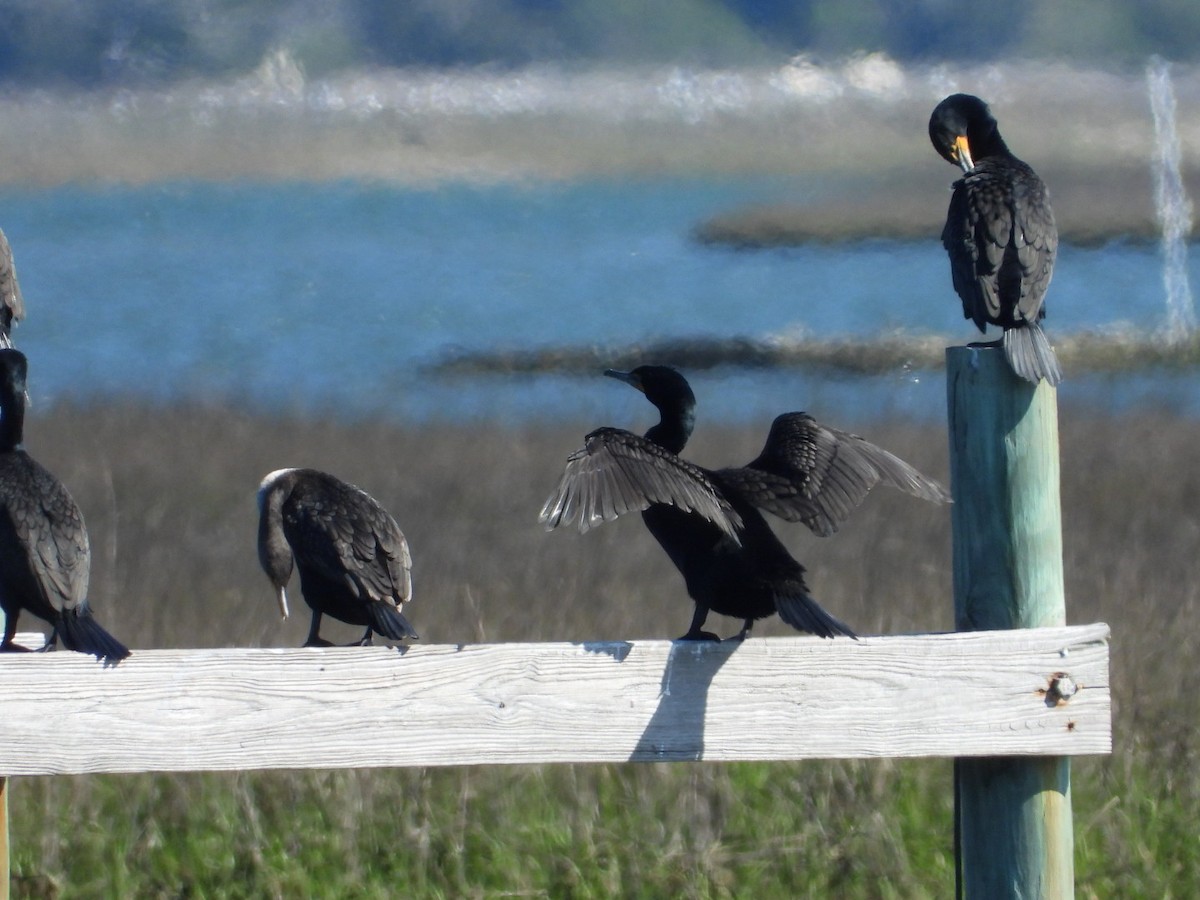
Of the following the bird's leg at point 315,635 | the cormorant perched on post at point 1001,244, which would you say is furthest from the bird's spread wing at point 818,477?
the bird's leg at point 315,635

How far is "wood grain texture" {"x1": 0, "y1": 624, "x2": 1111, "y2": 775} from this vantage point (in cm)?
212

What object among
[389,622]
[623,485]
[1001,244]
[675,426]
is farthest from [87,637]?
[1001,244]

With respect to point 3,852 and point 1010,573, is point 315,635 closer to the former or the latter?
point 3,852

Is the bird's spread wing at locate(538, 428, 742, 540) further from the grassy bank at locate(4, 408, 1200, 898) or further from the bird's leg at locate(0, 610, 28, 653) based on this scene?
the grassy bank at locate(4, 408, 1200, 898)

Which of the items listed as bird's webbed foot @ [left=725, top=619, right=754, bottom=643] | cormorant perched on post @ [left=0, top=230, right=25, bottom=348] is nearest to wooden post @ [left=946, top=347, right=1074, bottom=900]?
bird's webbed foot @ [left=725, top=619, right=754, bottom=643]

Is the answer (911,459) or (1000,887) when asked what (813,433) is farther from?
(911,459)

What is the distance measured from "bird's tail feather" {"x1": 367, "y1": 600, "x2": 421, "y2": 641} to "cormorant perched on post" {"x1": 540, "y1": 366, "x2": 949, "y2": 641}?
1.46 ft

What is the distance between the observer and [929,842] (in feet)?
12.6

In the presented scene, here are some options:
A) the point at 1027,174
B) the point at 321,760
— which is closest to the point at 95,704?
the point at 321,760

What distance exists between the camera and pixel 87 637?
234 cm

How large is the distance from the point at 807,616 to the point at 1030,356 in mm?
514

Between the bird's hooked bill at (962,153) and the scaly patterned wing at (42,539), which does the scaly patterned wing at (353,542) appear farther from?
the bird's hooked bill at (962,153)

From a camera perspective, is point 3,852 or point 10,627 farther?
point 10,627

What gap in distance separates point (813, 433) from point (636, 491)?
43 cm
